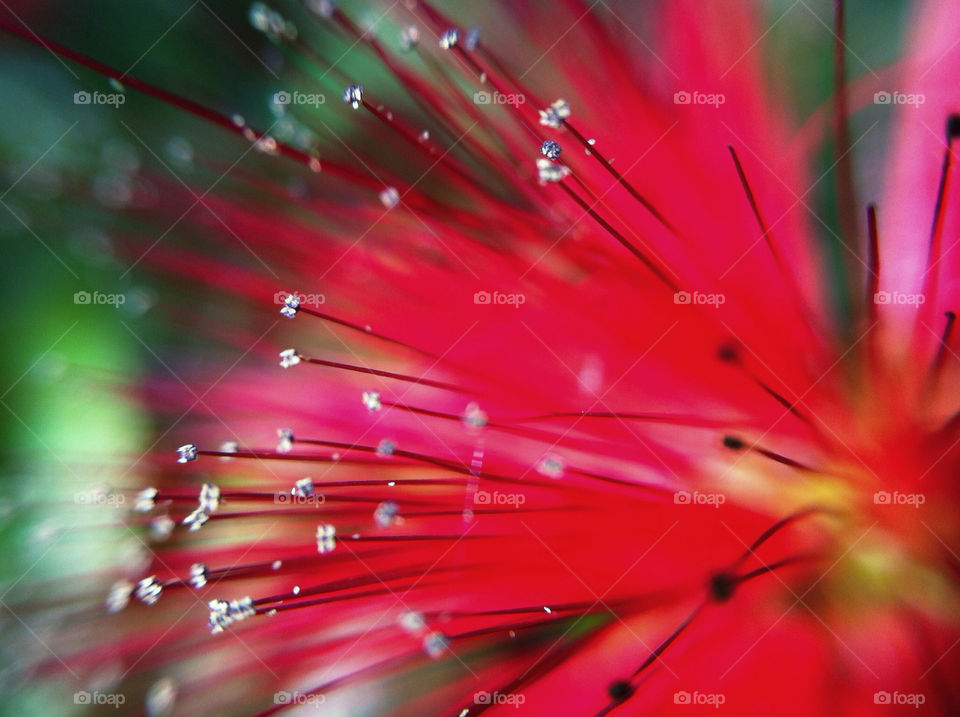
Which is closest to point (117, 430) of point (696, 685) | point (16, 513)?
point (16, 513)
